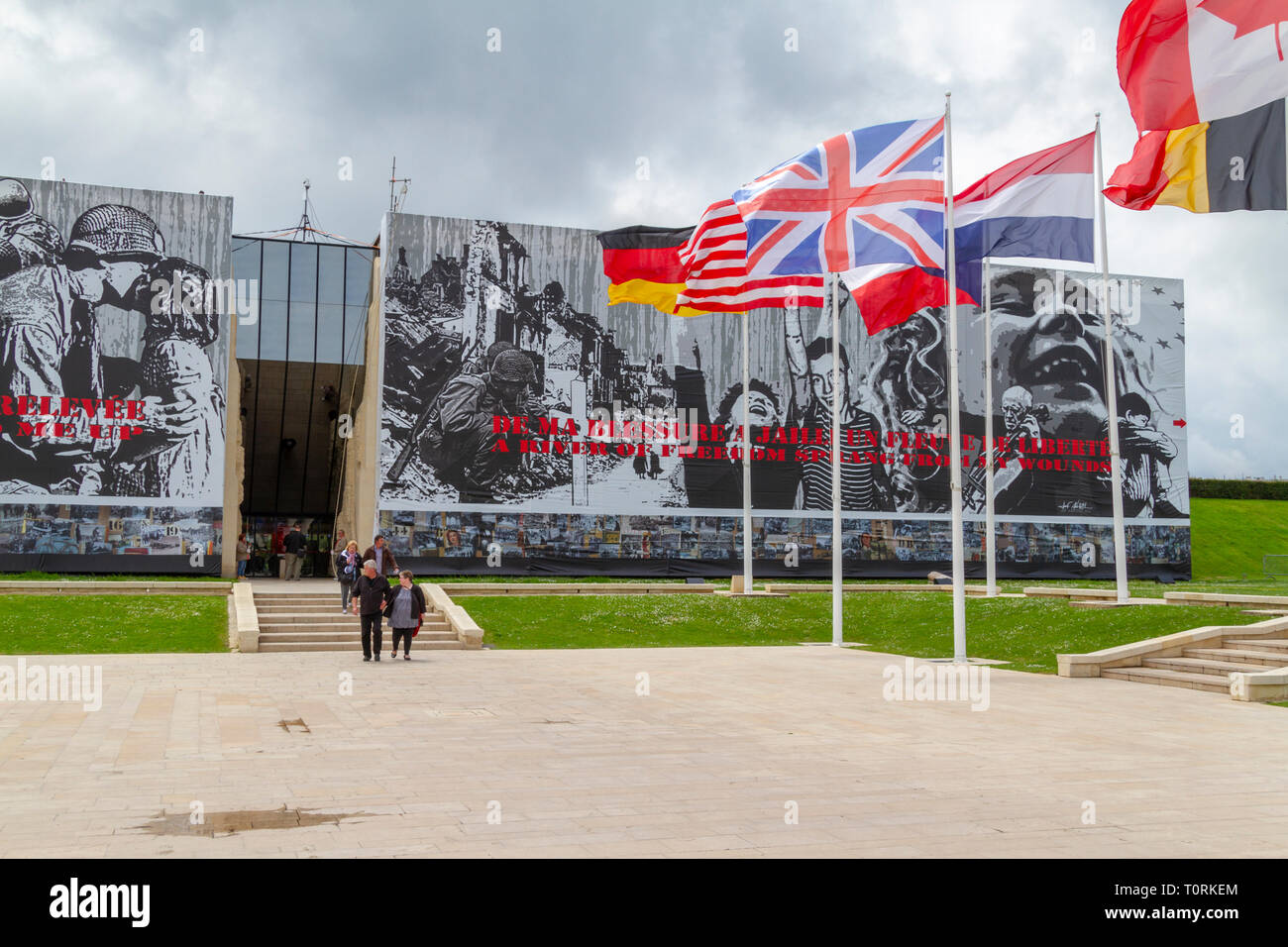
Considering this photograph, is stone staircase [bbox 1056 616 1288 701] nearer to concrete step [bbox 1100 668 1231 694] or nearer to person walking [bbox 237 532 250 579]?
concrete step [bbox 1100 668 1231 694]

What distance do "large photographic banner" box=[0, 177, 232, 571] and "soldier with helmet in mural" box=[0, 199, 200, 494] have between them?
0.03 metres

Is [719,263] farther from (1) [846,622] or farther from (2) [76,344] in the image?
(2) [76,344]

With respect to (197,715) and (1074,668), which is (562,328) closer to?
(1074,668)

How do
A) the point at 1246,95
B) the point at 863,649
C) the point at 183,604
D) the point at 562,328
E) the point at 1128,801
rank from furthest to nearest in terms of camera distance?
the point at 562,328 → the point at 183,604 → the point at 863,649 → the point at 1246,95 → the point at 1128,801

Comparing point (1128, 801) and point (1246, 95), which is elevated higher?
point (1246, 95)

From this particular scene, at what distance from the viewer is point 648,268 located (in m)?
26.9

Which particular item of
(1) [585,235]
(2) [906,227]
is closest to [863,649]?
(2) [906,227]

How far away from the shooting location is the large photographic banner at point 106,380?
33.2 metres

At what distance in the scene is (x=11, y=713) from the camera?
40.3 ft

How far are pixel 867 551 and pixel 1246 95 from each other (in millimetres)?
29526

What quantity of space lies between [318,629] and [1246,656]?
1776 centimetres

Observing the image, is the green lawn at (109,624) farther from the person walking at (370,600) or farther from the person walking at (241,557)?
the person walking at (241,557)

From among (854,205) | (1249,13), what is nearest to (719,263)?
(854,205)

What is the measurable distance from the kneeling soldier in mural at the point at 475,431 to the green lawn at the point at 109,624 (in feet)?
34.0
